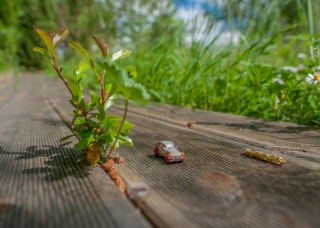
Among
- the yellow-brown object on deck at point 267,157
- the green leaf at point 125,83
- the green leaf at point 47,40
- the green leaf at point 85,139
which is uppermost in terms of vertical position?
the green leaf at point 47,40

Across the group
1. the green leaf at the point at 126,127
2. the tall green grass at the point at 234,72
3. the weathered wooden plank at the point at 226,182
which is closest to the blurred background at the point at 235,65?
the tall green grass at the point at 234,72

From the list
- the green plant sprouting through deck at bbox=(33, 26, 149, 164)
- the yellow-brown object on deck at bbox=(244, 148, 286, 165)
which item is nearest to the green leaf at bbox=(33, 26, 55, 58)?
the green plant sprouting through deck at bbox=(33, 26, 149, 164)

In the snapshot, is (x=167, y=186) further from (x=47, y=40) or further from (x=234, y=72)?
(x=234, y=72)

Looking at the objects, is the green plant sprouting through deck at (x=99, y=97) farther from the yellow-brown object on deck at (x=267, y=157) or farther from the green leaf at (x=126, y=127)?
the yellow-brown object on deck at (x=267, y=157)

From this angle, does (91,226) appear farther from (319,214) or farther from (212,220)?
(319,214)

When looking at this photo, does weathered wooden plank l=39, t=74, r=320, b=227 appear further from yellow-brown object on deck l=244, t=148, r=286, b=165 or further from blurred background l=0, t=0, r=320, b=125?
blurred background l=0, t=0, r=320, b=125

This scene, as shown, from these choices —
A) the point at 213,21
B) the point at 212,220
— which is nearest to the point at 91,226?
the point at 212,220

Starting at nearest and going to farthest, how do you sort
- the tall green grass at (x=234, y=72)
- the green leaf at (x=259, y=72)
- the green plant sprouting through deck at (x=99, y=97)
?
the green plant sprouting through deck at (x=99, y=97)
the green leaf at (x=259, y=72)
the tall green grass at (x=234, y=72)

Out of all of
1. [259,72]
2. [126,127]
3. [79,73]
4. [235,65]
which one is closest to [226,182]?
[126,127]
